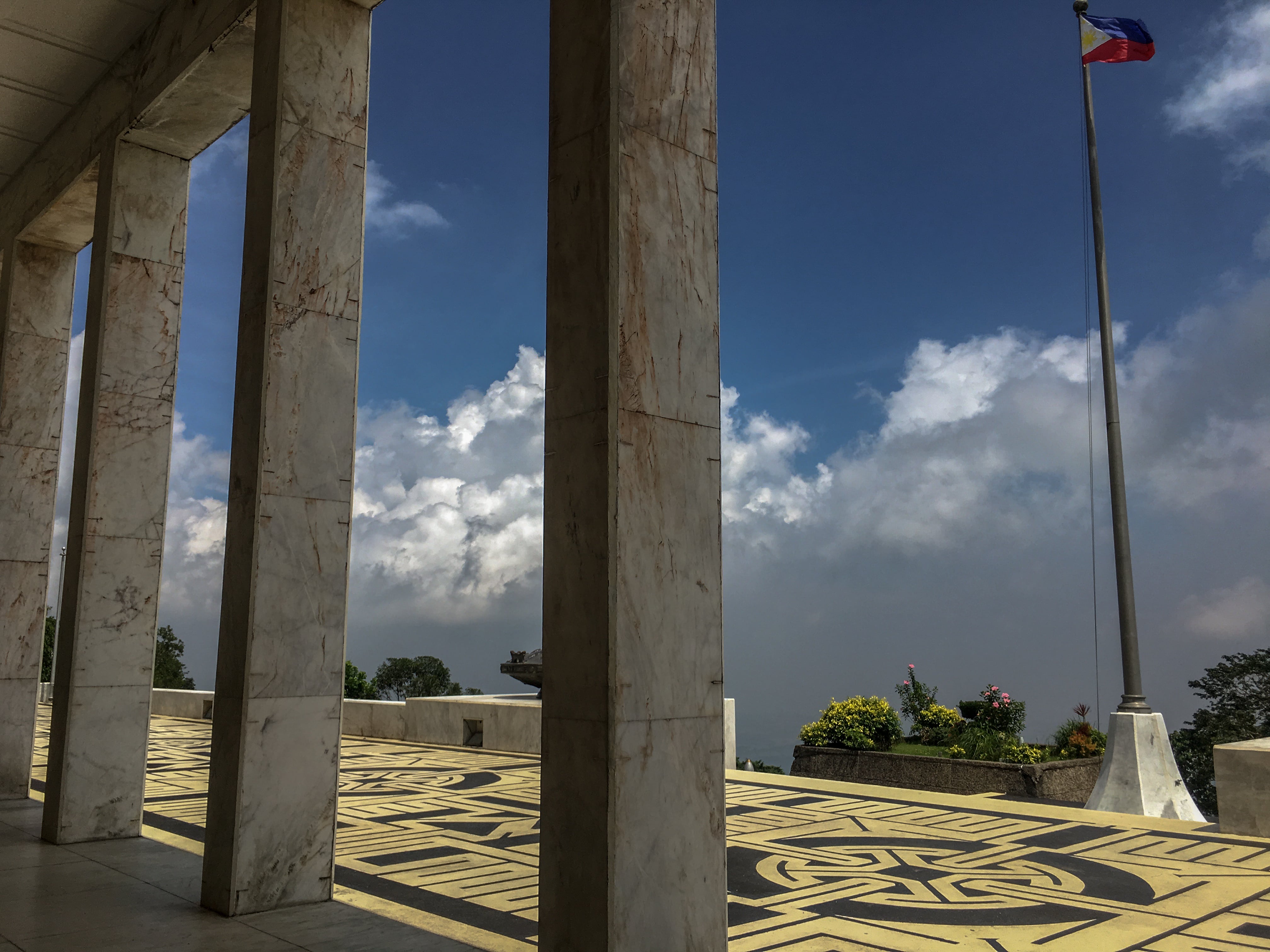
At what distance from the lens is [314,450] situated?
223 inches

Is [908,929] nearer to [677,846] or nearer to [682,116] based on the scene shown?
[677,846]

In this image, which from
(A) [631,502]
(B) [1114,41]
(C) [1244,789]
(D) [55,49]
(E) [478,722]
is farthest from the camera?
(E) [478,722]

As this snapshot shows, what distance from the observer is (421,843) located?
7316 millimetres

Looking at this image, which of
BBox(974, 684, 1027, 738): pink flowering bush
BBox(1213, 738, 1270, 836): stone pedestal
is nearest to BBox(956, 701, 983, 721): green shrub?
BBox(974, 684, 1027, 738): pink flowering bush

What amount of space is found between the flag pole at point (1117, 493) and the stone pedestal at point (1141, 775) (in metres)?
0.21

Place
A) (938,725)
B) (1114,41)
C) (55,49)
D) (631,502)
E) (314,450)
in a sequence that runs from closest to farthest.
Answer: (631,502) < (314,450) < (55,49) < (1114,41) < (938,725)

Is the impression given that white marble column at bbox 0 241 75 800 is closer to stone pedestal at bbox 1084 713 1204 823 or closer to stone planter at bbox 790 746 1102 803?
stone planter at bbox 790 746 1102 803

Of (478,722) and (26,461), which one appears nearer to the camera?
(26,461)

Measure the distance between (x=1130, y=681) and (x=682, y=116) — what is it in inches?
381

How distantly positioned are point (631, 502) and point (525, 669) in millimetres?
12327

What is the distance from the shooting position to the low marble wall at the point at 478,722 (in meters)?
14.0

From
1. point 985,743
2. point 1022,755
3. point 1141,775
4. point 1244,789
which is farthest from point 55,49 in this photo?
point 985,743

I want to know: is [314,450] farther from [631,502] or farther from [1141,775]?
[1141,775]

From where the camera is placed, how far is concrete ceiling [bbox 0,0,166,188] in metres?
7.36
